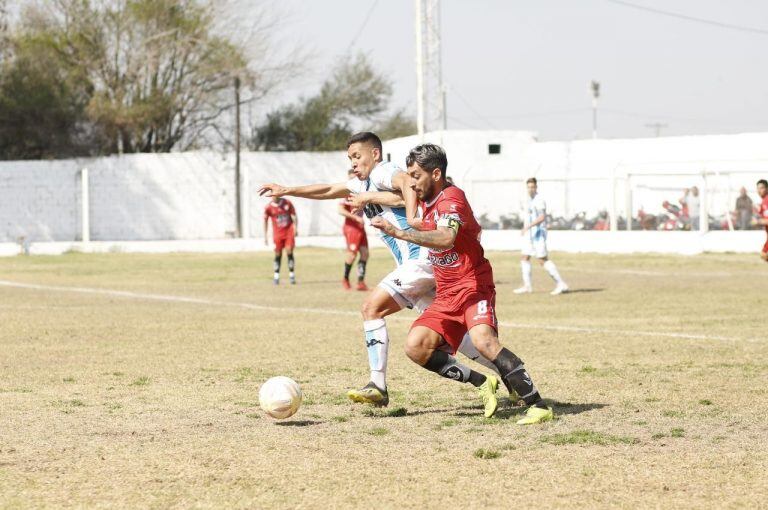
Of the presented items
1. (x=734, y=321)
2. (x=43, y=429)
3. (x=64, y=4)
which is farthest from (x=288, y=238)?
(x=64, y=4)

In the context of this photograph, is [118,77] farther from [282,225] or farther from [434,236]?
[434,236]

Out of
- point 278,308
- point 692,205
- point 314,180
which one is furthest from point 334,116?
point 278,308

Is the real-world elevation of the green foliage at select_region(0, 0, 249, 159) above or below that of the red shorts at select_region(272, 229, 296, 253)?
above

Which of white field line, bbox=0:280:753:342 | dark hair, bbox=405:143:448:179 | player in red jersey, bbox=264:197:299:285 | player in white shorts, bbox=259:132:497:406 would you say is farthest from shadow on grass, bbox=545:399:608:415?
player in red jersey, bbox=264:197:299:285

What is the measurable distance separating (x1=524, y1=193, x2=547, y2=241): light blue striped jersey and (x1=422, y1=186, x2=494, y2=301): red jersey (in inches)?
500

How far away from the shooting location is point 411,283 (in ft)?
30.0

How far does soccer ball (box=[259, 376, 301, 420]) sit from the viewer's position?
8359 millimetres

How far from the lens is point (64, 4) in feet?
171

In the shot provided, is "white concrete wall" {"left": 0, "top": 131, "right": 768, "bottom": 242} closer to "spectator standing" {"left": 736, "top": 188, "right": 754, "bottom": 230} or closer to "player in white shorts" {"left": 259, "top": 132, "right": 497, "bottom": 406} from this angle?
"spectator standing" {"left": 736, "top": 188, "right": 754, "bottom": 230}

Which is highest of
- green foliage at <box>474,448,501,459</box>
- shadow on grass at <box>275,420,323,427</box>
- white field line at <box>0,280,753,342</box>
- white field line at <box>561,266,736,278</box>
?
green foliage at <box>474,448,501,459</box>

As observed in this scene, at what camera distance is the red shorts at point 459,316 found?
27.6 ft

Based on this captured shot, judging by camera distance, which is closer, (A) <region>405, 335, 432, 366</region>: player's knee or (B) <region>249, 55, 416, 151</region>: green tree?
(A) <region>405, 335, 432, 366</region>: player's knee

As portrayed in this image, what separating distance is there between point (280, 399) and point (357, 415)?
2.25 ft

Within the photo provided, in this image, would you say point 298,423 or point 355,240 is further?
point 355,240
